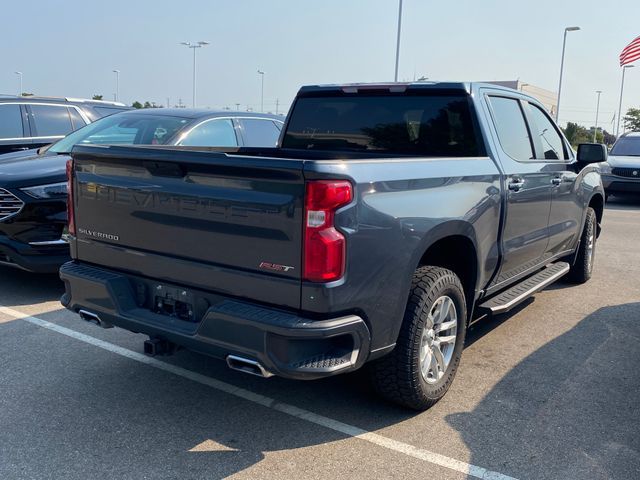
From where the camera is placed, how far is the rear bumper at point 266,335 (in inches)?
115

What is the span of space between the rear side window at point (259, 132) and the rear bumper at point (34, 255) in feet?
8.10

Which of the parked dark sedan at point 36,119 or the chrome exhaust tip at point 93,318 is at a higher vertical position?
the parked dark sedan at point 36,119

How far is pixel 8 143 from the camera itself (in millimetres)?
8492

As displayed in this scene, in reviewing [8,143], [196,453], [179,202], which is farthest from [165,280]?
[8,143]

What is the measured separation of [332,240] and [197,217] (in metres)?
0.76

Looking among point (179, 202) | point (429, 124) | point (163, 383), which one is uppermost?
point (429, 124)

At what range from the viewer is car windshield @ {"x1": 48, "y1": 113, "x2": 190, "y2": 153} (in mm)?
6707

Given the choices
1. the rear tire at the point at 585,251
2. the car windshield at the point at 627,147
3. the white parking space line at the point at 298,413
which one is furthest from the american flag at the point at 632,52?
the white parking space line at the point at 298,413

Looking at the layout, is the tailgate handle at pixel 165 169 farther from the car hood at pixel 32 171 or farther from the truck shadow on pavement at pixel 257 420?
the car hood at pixel 32 171

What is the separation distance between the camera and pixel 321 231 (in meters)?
2.89

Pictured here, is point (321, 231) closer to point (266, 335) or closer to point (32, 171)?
point (266, 335)

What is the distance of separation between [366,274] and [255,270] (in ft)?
1.78

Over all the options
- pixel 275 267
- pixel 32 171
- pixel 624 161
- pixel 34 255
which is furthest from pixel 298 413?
pixel 624 161

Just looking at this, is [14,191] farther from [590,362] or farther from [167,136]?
[590,362]
